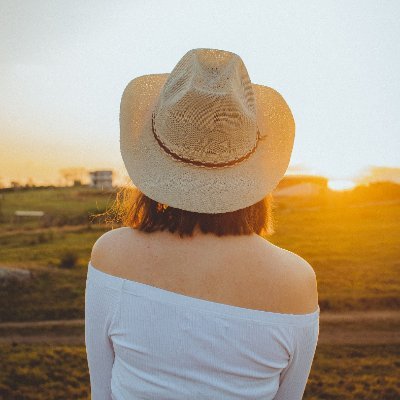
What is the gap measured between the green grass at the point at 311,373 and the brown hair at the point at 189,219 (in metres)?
5.19

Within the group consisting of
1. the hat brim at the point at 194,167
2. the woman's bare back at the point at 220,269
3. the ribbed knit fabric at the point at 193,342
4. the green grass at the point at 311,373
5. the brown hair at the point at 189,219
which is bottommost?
the green grass at the point at 311,373

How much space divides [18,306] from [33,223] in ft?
69.1

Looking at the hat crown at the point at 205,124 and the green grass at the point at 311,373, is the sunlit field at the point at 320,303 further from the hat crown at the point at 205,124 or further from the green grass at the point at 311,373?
the hat crown at the point at 205,124

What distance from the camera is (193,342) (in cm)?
122

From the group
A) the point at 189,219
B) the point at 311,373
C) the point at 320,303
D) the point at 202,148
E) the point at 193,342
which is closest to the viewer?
the point at 193,342

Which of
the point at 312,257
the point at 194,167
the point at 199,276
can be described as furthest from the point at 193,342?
the point at 312,257

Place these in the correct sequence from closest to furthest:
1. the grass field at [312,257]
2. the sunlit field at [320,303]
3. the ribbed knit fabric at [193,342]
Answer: the ribbed knit fabric at [193,342]
the sunlit field at [320,303]
the grass field at [312,257]

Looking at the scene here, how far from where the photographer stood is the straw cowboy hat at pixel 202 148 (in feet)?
4.60

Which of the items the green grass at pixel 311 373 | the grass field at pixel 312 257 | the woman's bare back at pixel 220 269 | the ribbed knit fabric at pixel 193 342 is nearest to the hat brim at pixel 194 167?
the woman's bare back at pixel 220 269

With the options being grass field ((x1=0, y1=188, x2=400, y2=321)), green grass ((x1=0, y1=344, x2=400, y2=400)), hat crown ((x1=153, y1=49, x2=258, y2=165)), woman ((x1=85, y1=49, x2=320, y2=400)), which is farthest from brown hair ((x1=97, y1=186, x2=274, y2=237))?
green grass ((x1=0, y1=344, x2=400, y2=400))

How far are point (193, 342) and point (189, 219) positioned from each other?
0.35m

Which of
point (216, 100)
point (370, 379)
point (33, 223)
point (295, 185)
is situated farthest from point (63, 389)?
point (295, 185)

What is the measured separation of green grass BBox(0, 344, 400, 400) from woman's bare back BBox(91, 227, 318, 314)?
209 inches

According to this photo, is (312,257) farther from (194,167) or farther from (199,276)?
(199,276)
